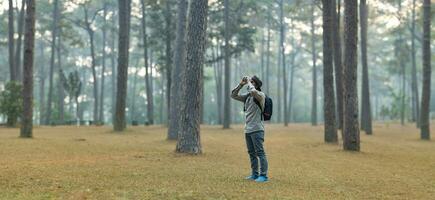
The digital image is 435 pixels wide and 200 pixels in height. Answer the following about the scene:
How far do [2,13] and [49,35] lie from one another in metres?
14.2

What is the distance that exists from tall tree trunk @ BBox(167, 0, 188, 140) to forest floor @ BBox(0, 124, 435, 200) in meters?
4.50

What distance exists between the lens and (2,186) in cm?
878

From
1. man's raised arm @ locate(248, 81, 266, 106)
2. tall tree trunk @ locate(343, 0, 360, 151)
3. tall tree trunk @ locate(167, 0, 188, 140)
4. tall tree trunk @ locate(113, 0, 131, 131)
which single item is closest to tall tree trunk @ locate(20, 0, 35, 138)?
tall tree trunk @ locate(167, 0, 188, 140)

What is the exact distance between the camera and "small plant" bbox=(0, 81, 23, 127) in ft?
101

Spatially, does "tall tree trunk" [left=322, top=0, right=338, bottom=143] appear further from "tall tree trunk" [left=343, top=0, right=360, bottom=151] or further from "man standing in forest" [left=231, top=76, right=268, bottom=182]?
"man standing in forest" [left=231, top=76, right=268, bottom=182]

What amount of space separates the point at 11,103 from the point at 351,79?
2076 cm

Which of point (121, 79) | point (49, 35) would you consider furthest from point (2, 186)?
point (49, 35)

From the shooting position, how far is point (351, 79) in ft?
59.8

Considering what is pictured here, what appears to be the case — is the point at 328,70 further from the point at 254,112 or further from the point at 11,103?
the point at 11,103

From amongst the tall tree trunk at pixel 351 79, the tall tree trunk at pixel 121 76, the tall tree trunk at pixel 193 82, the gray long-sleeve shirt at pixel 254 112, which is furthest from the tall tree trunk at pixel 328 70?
the gray long-sleeve shirt at pixel 254 112

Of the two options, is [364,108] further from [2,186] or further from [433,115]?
[433,115]

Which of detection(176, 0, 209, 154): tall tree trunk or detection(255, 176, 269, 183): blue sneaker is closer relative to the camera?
detection(255, 176, 269, 183): blue sneaker

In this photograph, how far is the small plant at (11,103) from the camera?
3070 cm

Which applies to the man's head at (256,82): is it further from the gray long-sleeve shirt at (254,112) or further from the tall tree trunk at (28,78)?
the tall tree trunk at (28,78)
